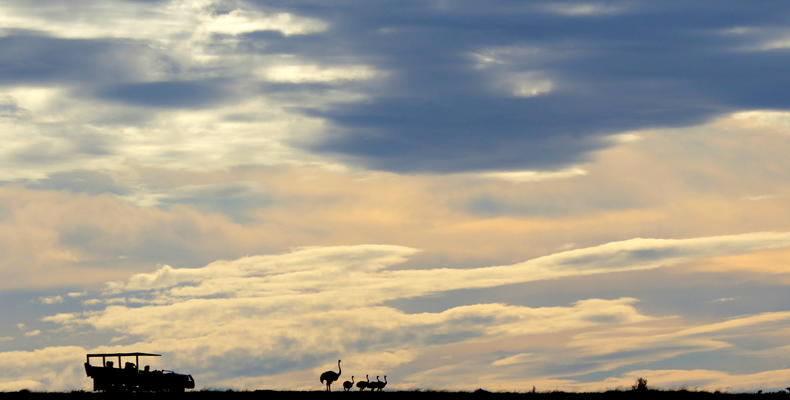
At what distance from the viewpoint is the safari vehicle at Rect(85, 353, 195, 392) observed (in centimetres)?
6034

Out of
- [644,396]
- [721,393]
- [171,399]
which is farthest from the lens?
[721,393]

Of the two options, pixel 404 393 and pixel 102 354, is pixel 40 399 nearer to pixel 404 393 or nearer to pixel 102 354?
pixel 102 354

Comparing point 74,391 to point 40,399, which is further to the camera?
point 74,391

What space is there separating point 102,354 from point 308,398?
61.3 ft

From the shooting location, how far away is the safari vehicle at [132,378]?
2376 inches

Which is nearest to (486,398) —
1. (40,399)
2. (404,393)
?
(404,393)

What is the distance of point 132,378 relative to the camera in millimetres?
60969

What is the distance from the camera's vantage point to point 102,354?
60656 millimetres

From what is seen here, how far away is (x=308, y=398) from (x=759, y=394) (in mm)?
25097

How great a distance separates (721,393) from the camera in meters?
55.7

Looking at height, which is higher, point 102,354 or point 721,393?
point 102,354

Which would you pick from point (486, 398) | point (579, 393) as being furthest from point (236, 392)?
point (579, 393)

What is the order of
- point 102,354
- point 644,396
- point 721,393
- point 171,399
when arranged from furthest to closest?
point 102,354 < point 721,393 < point 644,396 < point 171,399

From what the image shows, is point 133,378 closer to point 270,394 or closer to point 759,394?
point 270,394
